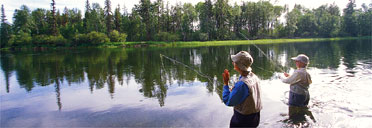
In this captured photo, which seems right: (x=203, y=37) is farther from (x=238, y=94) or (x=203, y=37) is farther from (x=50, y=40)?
(x=238, y=94)

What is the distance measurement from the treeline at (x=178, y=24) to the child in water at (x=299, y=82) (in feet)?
218

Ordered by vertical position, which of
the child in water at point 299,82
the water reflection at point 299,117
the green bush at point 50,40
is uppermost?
the green bush at point 50,40

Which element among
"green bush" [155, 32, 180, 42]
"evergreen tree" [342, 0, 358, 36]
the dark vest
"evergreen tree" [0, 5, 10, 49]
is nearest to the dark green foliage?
"evergreen tree" [0, 5, 10, 49]

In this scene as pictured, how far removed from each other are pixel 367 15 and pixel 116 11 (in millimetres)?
102513

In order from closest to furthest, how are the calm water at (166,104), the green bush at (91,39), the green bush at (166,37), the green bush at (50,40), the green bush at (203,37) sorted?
1. the calm water at (166,104)
2. the green bush at (91,39)
3. the green bush at (50,40)
4. the green bush at (166,37)
5. the green bush at (203,37)

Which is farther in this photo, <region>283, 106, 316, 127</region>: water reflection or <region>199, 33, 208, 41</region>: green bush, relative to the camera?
<region>199, 33, 208, 41</region>: green bush

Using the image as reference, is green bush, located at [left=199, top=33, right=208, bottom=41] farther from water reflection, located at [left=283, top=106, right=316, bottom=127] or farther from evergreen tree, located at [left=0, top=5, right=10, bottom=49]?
water reflection, located at [left=283, top=106, right=316, bottom=127]

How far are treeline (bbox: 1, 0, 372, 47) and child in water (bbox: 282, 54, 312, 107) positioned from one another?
6656cm

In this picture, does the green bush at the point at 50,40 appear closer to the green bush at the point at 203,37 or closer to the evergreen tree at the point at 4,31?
the evergreen tree at the point at 4,31

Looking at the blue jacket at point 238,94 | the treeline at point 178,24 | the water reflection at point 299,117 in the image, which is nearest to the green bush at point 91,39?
the treeline at point 178,24

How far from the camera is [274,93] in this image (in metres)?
9.71

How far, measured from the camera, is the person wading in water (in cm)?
372

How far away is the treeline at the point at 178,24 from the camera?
76.4m

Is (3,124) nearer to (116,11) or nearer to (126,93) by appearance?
(126,93)
